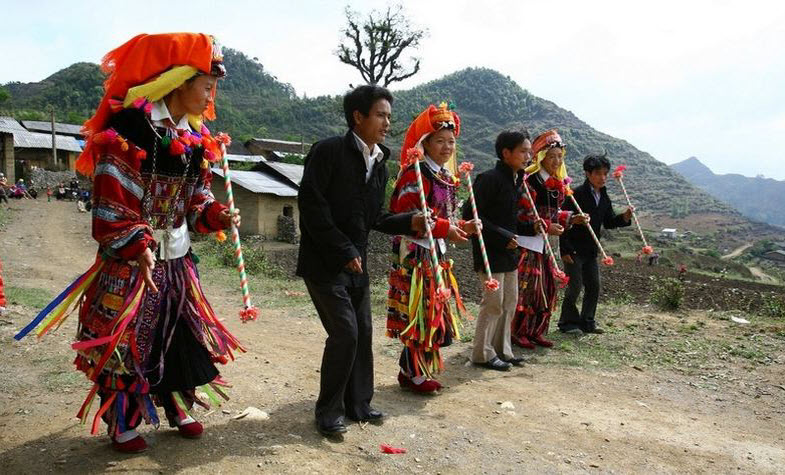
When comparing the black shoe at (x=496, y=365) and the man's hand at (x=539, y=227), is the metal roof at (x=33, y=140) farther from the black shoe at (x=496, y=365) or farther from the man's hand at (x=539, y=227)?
the black shoe at (x=496, y=365)

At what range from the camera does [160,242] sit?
128 inches

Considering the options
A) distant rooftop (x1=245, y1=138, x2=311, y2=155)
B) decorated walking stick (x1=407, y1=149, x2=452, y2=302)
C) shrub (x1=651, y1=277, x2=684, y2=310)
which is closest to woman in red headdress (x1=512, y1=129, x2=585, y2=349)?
decorated walking stick (x1=407, y1=149, x2=452, y2=302)

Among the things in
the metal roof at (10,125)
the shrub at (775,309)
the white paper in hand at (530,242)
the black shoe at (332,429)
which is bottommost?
the shrub at (775,309)

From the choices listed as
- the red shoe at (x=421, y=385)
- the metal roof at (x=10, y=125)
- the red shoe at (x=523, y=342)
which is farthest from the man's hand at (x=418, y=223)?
the metal roof at (x=10, y=125)

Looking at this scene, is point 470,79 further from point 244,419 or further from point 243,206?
point 244,419

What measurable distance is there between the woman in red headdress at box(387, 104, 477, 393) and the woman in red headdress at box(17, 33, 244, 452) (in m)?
1.59

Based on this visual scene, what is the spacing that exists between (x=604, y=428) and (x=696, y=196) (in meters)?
75.1

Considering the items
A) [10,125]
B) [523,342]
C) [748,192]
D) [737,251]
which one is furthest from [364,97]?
[748,192]

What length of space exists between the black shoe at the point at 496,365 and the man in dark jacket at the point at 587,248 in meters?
1.85

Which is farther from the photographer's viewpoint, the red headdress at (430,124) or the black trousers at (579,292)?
the black trousers at (579,292)

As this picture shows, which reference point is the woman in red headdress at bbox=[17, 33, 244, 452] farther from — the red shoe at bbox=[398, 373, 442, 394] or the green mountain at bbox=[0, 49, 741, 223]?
the green mountain at bbox=[0, 49, 741, 223]

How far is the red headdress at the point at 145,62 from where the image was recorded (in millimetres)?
3064

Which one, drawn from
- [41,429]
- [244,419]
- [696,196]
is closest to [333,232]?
[244,419]

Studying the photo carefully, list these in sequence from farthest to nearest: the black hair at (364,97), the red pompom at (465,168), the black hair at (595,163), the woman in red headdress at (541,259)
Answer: the black hair at (595,163) < the woman in red headdress at (541,259) < the red pompom at (465,168) < the black hair at (364,97)
